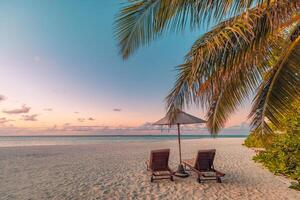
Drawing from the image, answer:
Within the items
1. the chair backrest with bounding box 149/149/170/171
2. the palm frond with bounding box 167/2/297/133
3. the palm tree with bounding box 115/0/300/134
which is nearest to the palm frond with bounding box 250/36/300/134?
the palm tree with bounding box 115/0/300/134

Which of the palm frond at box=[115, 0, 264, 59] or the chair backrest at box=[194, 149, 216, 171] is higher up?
the palm frond at box=[115, 0, 264, 59]

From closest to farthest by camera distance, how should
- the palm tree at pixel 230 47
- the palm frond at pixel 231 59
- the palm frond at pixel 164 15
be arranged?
the palm frond at pixel 164 15 → the palm tree at pixel 230 47 → the palm frond at pixel 231 59

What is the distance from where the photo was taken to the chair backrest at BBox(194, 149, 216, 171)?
6.74 metres

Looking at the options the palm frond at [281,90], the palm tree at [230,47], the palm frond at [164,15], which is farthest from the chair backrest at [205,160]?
the palm frond at [164,15]

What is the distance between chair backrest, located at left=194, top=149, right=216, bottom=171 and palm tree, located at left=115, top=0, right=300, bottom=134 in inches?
104

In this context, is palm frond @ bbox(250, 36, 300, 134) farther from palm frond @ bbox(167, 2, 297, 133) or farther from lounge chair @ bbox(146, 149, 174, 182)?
lounge chair @ bbox(146, 149, 174, 182)

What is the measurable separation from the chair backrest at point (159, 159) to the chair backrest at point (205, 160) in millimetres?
922

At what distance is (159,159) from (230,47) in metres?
4.50

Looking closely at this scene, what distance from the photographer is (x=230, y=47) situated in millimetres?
3172

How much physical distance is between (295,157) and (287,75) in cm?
423

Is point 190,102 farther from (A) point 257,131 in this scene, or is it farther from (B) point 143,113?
(B) point 143,113

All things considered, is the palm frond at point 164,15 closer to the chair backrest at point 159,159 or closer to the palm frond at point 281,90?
the palm frond at point 281,90

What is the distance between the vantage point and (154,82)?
1788cm

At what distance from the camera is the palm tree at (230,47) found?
260 centimetres
